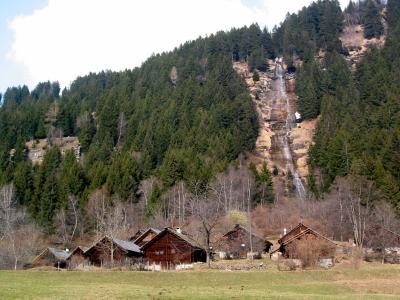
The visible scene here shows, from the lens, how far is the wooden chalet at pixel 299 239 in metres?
59.8

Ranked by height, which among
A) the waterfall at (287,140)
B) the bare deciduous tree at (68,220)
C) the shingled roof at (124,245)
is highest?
the waterfall at (287,140)

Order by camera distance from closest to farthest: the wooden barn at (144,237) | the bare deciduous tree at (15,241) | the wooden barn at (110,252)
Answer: the wooden barn at (110,252) < the bare deciduous tree at (15,241) < the wooden barn at (144,237)

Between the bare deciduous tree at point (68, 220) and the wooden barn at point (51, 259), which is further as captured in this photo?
the bare deciduous tree at point (68, 220)

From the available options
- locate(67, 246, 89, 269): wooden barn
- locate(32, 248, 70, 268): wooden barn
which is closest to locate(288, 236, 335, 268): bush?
locate(67, 246, 89, 269): wooden barn

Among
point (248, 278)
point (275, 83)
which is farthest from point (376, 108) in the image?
point (248, 278)

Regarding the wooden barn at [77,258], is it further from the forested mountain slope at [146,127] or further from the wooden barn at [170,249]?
the forested mountain slope at [146,127]

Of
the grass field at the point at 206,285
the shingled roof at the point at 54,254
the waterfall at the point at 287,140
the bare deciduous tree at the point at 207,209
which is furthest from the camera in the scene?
the waterfall at the point at 287,140

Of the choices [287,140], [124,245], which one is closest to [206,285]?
[124,245]

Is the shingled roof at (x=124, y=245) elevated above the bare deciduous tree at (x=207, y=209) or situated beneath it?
situated beneath

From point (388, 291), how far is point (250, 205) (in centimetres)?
6173

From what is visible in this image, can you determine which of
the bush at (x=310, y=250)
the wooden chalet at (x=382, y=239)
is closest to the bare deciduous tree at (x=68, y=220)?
the bush at (x=310, y=250)

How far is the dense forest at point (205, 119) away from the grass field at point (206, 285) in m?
40.9

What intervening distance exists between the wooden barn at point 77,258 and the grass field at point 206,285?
2196 centimetres

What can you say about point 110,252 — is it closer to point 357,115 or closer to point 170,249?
point 170,249
